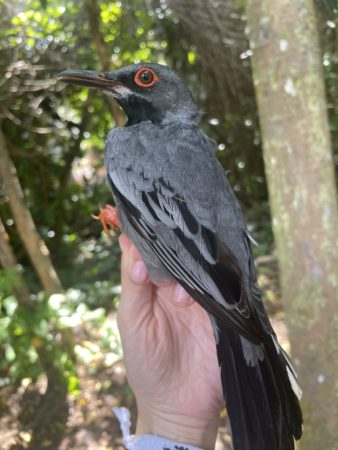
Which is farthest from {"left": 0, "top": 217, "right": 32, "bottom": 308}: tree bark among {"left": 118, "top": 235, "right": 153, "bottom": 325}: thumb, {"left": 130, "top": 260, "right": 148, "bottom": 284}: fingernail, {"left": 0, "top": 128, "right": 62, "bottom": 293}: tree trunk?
{"left": 130, "top": 260, "right": 148, "bottom": 284}: fingernail

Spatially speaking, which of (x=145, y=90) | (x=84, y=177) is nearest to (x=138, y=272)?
(x=145, y=90)

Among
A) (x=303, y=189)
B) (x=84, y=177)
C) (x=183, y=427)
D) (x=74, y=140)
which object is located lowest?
(x=183, y=427)

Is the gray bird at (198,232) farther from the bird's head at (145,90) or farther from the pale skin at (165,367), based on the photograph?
the pale skin at (165,367)

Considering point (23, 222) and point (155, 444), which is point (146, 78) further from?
point (23, 222)

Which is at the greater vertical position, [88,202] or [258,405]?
[88,202]

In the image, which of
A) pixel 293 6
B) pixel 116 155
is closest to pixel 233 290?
pixel 116 155

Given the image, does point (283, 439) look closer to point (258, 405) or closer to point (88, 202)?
point (258, 405)

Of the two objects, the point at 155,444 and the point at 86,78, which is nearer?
the point at 155,444
